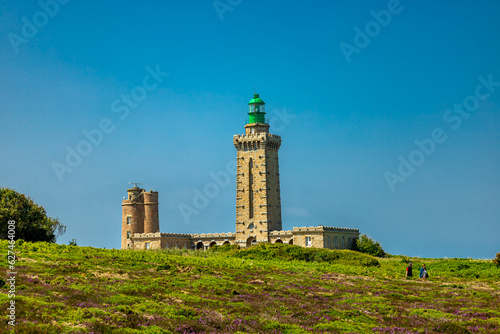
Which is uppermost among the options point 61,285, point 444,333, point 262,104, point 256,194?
point 262,104

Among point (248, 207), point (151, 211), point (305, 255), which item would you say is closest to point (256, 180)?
point (248, 207)

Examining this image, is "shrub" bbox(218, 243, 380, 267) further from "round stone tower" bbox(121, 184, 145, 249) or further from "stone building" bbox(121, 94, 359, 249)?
"round stone tower" bbox(121, 184, 145, 249)

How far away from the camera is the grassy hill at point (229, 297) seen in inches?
1024

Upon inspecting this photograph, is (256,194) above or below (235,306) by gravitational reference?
above

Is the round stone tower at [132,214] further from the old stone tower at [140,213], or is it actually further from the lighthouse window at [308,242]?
the lighthouse window at [308,242]

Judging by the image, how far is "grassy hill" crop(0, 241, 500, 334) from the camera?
26.0 meters

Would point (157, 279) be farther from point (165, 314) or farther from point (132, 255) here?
point (132, 255)

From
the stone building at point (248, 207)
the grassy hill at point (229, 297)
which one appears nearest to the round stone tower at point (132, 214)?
the stone building at point (248, 207)

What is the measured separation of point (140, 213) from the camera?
85438mm

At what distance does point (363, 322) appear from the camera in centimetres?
2909

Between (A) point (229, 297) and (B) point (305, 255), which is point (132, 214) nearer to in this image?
(B) point (305, 255)

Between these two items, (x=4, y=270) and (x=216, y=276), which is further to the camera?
(x=216, y=276)

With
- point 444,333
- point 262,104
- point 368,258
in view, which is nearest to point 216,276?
point 444,333

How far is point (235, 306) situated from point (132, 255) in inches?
951
